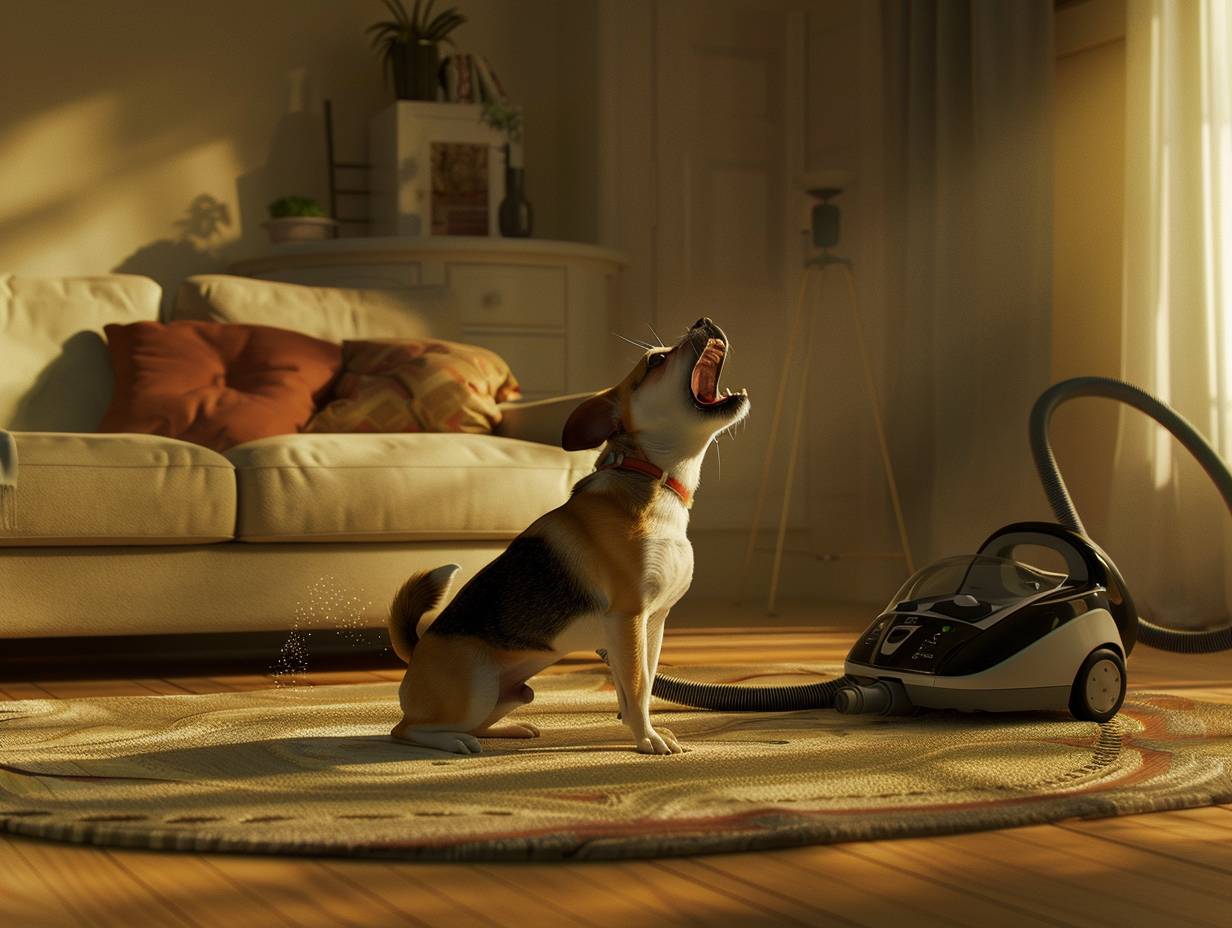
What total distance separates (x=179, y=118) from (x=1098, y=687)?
3.78m

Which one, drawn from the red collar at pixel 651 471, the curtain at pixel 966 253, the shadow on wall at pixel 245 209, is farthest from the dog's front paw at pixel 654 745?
the shadow on wall at pixel 245 209

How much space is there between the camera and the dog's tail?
2.02 m

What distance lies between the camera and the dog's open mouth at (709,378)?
77.0 inches

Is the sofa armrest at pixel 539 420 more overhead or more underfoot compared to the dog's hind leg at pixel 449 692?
more overhead

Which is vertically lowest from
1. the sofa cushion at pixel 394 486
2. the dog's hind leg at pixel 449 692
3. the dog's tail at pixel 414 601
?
the dog's hind leg at pixel 449 692

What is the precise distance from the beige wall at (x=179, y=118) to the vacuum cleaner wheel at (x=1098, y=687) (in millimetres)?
3252

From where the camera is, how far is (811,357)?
5051mm

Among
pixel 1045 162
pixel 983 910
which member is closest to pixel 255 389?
pixel 1045 162

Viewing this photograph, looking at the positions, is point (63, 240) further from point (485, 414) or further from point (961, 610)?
point (961, 610)

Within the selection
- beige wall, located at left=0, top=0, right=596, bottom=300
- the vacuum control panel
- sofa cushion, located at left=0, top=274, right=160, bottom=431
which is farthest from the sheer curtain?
sofa cushion, located at left=0, top=274, right=160, bottom=431

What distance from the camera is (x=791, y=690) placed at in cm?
245

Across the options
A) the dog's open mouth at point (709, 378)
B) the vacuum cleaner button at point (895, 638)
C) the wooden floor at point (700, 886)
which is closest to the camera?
the wooden floor at point (700, 886)

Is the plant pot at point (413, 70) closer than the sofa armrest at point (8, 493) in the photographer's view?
No

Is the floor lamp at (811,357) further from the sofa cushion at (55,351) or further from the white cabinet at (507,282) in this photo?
the sofa cushion at (55,351)
